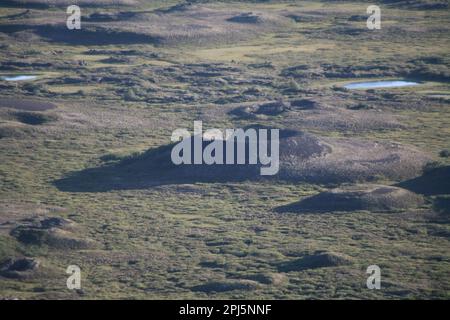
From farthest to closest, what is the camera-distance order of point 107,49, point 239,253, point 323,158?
point 107,49
point 323,158
point 239,253

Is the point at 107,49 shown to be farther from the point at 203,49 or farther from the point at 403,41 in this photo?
the point at 403,41

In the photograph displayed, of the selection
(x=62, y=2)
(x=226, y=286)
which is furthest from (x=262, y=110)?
(x=62, y=2)

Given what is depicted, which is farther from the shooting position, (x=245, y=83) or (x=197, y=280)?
(x=245, y=83)

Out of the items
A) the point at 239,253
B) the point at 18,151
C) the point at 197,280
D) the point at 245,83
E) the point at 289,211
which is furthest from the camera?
the point at 245,83

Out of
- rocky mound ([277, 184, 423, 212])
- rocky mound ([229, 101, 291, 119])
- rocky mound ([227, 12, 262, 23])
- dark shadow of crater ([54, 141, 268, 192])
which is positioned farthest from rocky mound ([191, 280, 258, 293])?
rocky mound ([227, 12, 262, 23])

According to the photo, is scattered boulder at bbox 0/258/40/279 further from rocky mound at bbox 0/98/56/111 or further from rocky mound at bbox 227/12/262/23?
rocky mound at bbox 227/12/262/23
